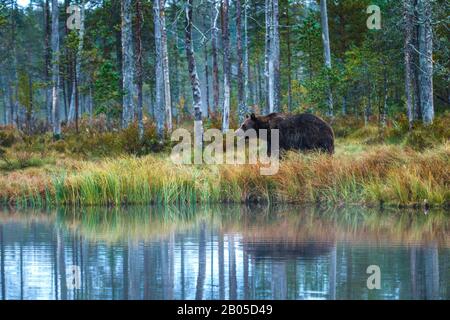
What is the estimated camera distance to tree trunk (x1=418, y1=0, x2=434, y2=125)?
75.9 feet

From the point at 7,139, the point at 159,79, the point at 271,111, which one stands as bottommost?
the point at 7,139

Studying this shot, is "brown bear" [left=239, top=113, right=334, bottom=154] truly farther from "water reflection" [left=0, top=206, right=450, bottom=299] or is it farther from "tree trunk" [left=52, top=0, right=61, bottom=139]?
"tree trunk" [left=52, top=0, right=61, bottom=139]

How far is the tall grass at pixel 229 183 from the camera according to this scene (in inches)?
661

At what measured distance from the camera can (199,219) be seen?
49.5 ft

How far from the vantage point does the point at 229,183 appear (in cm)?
1752

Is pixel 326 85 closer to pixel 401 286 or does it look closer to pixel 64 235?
pixel 64 235

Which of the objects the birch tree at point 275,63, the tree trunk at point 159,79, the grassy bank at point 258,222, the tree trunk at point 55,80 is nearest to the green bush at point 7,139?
A: the tree trunk at point 55,80

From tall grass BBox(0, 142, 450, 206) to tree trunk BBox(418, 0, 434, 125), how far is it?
677cm

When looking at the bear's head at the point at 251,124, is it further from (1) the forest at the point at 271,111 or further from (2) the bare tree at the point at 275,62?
(2) the bare tree at the point at 275,62

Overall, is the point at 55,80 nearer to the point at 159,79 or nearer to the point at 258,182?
the point at 159,79

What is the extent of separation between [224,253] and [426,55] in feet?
48.3

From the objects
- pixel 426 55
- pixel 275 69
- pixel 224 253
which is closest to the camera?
pixel 224 253

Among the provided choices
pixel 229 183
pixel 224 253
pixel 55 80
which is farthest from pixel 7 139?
pixel 224 253
